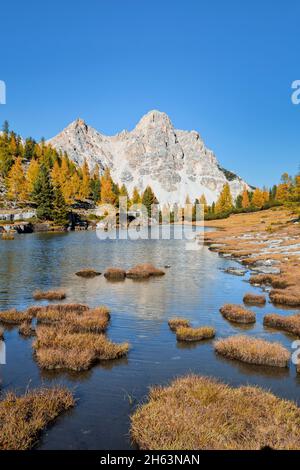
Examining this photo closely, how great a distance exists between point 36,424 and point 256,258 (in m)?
47.1

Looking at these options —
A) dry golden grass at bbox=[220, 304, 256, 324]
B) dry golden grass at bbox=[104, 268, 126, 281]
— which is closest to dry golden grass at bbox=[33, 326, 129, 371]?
dry golden grass at bbox=[220, 304, 256, 324]

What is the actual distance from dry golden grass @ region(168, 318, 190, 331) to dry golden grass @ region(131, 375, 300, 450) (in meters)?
8.65

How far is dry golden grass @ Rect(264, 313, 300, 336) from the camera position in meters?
21.4

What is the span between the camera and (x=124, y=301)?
28922 mm

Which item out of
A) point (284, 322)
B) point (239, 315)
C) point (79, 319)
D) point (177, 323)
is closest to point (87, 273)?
point (79, 319)

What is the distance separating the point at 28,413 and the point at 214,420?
561 centimetres

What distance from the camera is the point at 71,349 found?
16.5 metres

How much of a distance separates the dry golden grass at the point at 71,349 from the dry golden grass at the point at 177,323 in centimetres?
455

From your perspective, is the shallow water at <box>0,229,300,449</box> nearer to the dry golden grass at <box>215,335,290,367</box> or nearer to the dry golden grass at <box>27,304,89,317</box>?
the dry golden grass at <box>215,335,290,367</box>

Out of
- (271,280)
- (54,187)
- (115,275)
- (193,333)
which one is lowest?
(193,333)

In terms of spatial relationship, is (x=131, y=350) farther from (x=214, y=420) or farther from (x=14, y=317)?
(x=14, y=317)

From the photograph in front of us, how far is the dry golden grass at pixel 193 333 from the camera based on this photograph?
778 inches

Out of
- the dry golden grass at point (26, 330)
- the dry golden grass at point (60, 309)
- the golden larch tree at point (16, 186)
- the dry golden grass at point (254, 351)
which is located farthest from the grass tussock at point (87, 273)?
the golden larch tree at point (16, 186)
